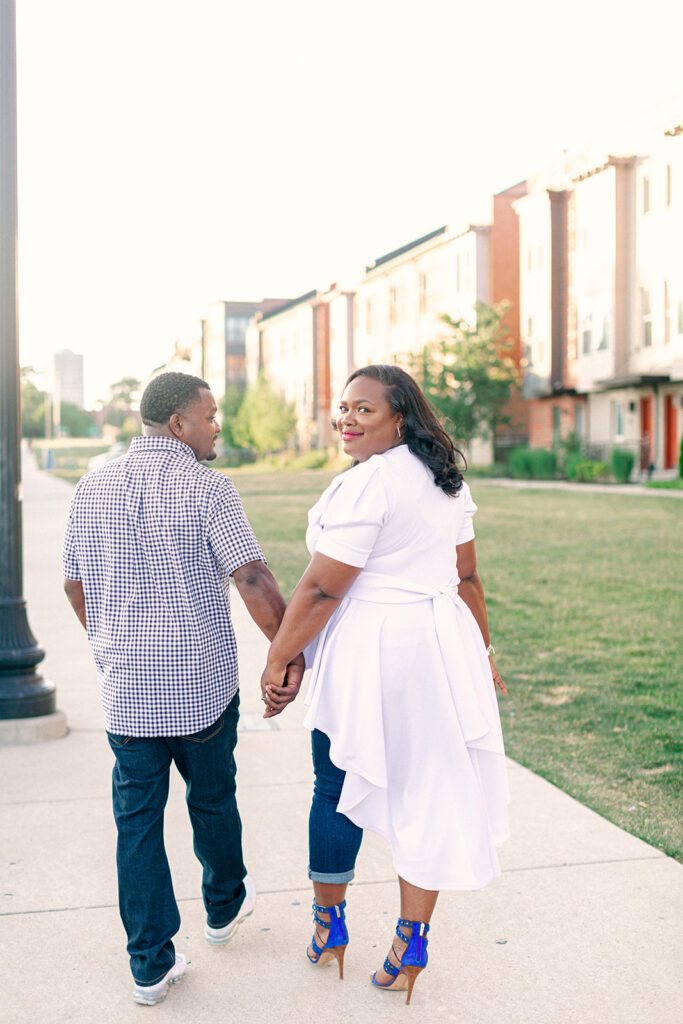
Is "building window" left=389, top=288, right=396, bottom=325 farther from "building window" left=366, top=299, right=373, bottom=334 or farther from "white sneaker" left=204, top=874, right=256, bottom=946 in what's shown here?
"white sneaker" left=204, top=874, right=256, bottom=946

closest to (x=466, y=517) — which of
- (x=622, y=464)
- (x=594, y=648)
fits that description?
(x=594, y=648)

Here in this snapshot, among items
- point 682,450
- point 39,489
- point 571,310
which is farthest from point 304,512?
point 571,310

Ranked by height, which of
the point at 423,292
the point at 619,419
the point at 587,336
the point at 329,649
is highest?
the point at 423,292

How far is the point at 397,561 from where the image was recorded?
3152 mm

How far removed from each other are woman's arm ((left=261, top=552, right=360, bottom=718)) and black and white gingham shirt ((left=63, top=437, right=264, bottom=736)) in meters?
0.16

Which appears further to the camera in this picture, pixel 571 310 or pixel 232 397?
pixel 232 397

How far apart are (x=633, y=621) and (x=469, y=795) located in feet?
24.0

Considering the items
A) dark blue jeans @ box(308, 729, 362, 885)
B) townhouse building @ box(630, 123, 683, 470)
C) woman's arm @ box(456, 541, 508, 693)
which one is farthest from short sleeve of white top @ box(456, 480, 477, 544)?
townhouse building @ box(630, 123, 683, 470)

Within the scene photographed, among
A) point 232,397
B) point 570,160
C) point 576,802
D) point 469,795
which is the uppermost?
point 570,160

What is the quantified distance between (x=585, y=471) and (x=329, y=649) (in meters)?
30.9

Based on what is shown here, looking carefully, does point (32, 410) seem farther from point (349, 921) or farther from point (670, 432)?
point (349, 921)

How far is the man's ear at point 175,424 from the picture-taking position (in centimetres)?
328

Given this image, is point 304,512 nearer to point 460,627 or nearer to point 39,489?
point 39,489

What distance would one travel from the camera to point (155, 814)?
126 inches
